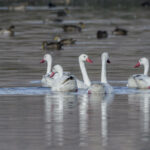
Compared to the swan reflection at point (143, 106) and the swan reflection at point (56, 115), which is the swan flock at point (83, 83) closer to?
the swan reflection at point (56, 115)

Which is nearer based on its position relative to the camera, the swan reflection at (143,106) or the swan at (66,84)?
the swan reflection at (143,106)

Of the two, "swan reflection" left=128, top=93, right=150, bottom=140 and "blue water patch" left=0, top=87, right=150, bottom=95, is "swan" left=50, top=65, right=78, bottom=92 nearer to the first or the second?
"blue water patch" left=0, top=87, right=150, bottom=95

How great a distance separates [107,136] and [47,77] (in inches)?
311

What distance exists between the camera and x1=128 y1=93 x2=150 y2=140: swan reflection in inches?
495

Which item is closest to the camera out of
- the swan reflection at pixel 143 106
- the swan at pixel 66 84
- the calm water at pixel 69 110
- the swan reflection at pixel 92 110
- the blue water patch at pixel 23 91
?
the calm water at pixel 69 110

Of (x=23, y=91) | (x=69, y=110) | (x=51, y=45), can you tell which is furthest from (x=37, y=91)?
(x=51, y=45)

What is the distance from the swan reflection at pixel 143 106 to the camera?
1258 centimetres

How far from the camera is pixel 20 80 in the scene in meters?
20.3

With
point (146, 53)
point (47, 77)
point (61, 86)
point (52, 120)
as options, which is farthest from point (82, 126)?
point (146, 53)

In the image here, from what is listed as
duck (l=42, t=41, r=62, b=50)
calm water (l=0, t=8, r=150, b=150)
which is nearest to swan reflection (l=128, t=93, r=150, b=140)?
calm water (l=0, t=8, r=150, b=150)

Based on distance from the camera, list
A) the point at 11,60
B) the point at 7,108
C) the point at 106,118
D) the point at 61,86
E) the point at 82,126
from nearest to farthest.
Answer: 1. the point at 82,126
2. the point at 106,118
3. the point at 7,108
4. the point at 61,86
5. the point at 11,60

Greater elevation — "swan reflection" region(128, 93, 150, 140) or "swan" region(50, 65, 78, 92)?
"swan" region(50, 65, 78, 92)

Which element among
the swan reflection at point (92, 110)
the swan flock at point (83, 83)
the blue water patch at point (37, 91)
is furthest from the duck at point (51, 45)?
the swan reflection at point (92, 110)

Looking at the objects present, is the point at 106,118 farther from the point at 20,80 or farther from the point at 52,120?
the point at 20,80
